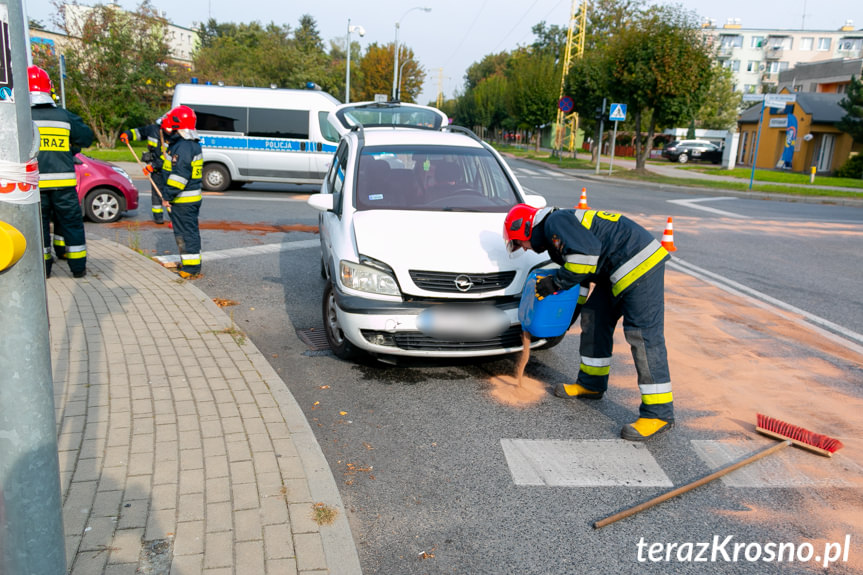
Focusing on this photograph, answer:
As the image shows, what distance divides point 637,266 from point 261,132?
13.6 meters

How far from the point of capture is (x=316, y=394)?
4957 mm

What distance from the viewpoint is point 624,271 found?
4324mm

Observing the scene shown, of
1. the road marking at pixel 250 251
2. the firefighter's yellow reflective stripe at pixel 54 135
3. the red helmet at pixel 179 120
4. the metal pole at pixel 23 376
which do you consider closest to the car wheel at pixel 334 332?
the red helmet at pixel 179 120

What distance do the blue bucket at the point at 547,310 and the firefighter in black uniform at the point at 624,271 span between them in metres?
0.11

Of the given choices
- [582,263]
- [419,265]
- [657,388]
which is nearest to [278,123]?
[419,265]

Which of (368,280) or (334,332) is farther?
(334,332)

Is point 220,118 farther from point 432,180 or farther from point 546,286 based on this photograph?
point 546,286

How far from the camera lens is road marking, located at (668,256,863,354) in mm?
6828

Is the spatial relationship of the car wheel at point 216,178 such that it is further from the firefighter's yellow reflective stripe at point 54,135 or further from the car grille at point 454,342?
the car grille at point 454,342

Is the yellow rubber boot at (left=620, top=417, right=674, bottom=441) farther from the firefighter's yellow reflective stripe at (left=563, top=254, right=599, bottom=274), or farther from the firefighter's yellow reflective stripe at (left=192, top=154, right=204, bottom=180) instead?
the firefighter's yellow reflective stripe at (left=192, top=154, right=204, bottom=180)

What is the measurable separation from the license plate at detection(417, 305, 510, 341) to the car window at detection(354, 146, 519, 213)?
126 cm

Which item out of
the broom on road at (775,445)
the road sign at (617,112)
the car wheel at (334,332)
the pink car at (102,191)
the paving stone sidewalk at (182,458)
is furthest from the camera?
the road sign at (617,112)

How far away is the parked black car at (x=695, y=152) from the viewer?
48594 mm

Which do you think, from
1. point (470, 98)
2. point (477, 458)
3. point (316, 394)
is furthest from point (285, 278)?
point (470, 98)
